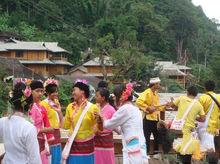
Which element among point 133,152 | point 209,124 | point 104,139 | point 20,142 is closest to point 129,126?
point 133,152

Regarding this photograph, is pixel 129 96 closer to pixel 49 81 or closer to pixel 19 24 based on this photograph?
pixel 49 81

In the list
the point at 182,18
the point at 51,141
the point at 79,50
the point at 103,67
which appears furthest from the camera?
the point at 182,18

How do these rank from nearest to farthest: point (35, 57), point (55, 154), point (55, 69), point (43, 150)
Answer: point (43, 150), point (55, 154), point (35, 57), point (55, 69)

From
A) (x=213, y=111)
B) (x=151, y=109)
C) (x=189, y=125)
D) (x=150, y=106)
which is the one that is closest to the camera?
(x=189, y=125)

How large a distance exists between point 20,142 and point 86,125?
152 cm

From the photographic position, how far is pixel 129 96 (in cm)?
583

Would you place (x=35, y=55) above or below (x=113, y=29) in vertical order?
below

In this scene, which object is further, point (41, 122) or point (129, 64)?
point (129, 64)

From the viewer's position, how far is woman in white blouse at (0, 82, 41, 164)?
4.09m

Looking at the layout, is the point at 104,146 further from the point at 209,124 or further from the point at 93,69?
the point at 93,69

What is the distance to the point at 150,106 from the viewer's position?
8.27 meters

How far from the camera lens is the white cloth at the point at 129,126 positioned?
5719 mm

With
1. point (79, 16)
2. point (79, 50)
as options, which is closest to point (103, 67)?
point (79, 50)

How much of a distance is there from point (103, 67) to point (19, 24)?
A: 20.4 m
